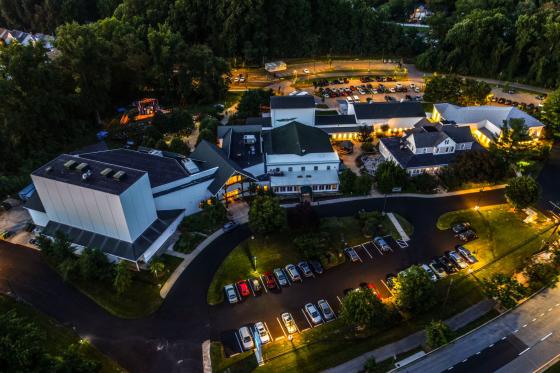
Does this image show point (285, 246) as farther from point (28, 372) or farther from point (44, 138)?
point (44, 138)

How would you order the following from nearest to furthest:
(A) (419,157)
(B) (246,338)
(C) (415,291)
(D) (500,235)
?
(B) (246,338) < (C) (415,291) < (D) (500,235) < (A) (419,157)

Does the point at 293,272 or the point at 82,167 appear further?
the point at 82,167

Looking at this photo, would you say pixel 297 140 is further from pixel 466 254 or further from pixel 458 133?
pixel 466 254

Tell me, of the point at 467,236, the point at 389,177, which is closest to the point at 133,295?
the point at 389,177

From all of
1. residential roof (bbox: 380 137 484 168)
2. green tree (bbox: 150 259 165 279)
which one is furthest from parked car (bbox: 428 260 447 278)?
green tree (bbox: 150 259 165 279)

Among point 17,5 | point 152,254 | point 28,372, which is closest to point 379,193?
point 152,254

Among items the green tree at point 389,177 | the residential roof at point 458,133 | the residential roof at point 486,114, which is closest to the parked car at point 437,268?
the green tree at point 389,177
